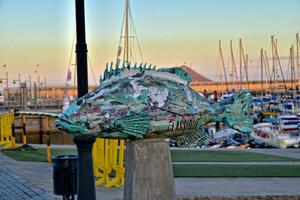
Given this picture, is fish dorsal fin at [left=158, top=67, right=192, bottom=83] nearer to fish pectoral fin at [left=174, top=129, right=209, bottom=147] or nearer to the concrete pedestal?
fish pectoral fin at [left=174, top=129, right=209, bottom=147]

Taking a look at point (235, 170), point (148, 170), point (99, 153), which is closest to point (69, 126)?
point (148, 170)

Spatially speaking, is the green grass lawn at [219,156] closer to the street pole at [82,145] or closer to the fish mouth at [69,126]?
the street pole at [82,145]

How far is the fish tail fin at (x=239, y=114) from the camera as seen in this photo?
6605 mm

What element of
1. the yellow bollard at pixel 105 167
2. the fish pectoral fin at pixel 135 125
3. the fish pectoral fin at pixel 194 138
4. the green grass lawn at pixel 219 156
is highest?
the fish pectoral fin at pixel 135 125

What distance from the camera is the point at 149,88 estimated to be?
6230mm

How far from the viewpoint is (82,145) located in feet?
25.9

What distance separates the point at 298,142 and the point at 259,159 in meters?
14.3

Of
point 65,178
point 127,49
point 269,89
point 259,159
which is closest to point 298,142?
point 127,49

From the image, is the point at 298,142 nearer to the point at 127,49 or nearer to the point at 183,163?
the point at 127,49

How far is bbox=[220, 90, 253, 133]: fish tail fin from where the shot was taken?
21.7 ft

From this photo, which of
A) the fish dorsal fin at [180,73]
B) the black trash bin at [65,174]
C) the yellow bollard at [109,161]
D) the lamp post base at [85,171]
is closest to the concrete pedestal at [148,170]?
the fish dorsal fin at [180,73]

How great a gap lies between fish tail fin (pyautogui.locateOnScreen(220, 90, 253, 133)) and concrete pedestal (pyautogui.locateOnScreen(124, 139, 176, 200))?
31.9 inches

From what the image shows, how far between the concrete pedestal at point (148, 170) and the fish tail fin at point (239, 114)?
2.65ft

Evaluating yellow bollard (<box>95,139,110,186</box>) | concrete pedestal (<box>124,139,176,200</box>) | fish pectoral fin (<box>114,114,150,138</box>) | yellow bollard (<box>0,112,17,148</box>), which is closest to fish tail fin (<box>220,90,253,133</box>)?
→ concrete pedestal (<box>124,139,176,200</box>)
